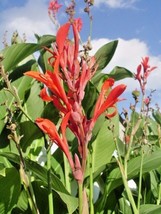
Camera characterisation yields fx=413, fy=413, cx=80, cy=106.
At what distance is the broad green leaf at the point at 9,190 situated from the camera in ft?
3.99

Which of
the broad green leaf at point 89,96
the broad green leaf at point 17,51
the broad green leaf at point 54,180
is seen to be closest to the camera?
the broad green leaf at point 54,180

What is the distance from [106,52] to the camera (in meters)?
1.69

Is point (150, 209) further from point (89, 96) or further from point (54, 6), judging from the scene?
point (54, 6)

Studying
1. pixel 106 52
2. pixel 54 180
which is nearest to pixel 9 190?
pixel 54 180

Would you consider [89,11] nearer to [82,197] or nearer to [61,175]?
[61,175]

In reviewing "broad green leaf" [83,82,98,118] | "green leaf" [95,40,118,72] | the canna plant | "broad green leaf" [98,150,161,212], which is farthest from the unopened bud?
"green leaf" [95,40,118,72]

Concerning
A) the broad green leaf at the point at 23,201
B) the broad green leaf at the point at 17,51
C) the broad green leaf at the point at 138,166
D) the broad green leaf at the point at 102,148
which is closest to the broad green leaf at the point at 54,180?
the broad green leaf at the point at 23,201

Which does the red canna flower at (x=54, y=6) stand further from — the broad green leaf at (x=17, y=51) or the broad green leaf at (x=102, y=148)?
the broad green leaf at (x=102, y=148)

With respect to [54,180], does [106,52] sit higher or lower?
higher

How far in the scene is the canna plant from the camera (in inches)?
31.7

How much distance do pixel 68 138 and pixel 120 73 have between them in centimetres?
39

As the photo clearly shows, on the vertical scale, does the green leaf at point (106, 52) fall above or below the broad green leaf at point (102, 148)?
above

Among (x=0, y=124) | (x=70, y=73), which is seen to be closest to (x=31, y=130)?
(x=0, y=124)

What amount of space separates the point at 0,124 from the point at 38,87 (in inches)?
10.8
